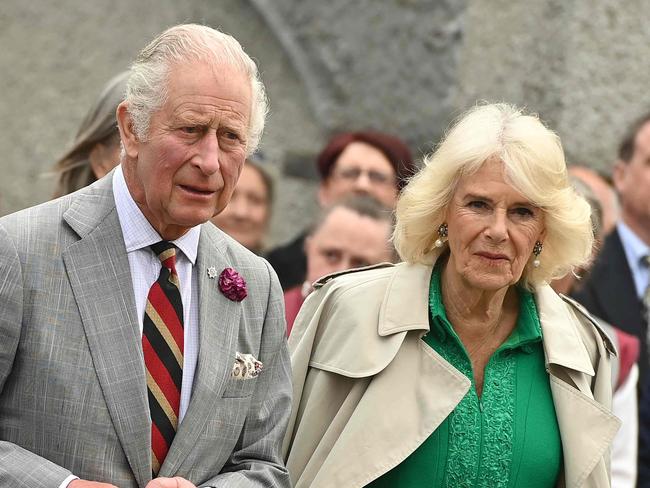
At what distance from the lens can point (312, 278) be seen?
607 centimetres

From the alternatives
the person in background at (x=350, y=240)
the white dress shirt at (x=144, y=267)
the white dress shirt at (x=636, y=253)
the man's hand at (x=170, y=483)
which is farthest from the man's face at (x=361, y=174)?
the man's hand at (x=170, y=483)

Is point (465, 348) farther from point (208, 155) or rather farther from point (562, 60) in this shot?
point (562, 60)

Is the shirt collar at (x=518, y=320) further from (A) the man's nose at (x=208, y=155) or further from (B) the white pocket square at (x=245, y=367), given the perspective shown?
(A) the man's nose at (x=208, y=155)

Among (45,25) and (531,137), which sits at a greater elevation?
(45,25)

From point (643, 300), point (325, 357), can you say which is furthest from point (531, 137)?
point (643, 300)

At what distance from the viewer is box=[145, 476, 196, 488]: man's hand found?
3586mm

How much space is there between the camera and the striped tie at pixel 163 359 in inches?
146

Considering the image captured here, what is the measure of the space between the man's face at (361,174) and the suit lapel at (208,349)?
10.5 feet

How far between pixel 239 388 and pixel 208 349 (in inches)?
5.7

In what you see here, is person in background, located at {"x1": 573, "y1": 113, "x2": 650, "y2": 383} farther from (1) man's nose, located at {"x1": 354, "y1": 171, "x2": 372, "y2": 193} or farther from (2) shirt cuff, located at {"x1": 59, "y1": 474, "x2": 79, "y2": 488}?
(2) shirt cuff, located at {"x1": 59, "y1": 474, "x2": 79, "y2": 488}

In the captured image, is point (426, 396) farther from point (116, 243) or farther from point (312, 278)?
point (312, 278)

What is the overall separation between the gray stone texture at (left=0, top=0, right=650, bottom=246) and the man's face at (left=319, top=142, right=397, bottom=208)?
4.88 ft

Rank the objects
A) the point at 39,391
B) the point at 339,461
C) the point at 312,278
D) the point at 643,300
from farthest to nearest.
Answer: the point at 643,300
the point at 312,278
the point at 339,461
the point at 39,391

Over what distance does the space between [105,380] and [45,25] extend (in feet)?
17.6
